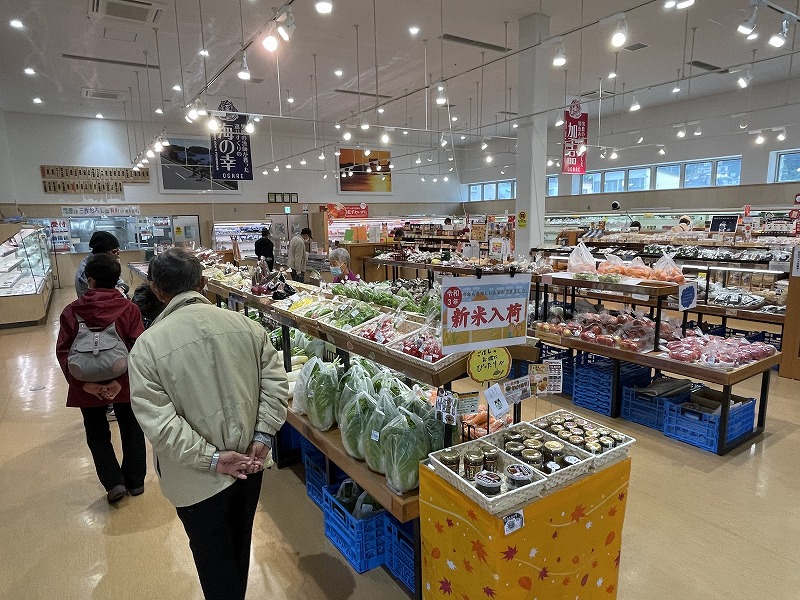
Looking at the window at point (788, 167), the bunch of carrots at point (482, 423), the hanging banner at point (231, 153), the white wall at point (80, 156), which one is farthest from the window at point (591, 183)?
the bunch of carrots at point (482, 423)

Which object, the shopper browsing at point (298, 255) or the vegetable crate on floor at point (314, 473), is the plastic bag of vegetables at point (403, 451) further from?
the shopper browsing at point (298, 255)

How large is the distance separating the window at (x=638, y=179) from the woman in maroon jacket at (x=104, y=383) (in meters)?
15.9

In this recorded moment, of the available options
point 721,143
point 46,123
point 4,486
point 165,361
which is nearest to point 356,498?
point 165,361

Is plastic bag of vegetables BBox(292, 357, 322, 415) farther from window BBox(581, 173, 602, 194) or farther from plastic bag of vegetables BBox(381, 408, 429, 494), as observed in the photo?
window BBox(581, 173, 602, 194)

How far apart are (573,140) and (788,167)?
24.4ft

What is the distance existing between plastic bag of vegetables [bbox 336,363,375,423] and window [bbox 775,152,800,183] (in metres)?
14.2

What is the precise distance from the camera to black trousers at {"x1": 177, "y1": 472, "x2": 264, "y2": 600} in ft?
6.41

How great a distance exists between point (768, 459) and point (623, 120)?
15.0 meters

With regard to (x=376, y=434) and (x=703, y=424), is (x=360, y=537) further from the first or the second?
(x=703, y=424)

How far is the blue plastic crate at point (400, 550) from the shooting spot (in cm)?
253

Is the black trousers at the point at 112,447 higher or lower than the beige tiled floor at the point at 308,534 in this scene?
higher

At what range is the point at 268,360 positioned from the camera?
6.88 ft

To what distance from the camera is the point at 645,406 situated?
14.8ft

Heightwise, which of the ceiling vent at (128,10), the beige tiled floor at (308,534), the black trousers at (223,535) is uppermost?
the ceiling vent at (128,10)
